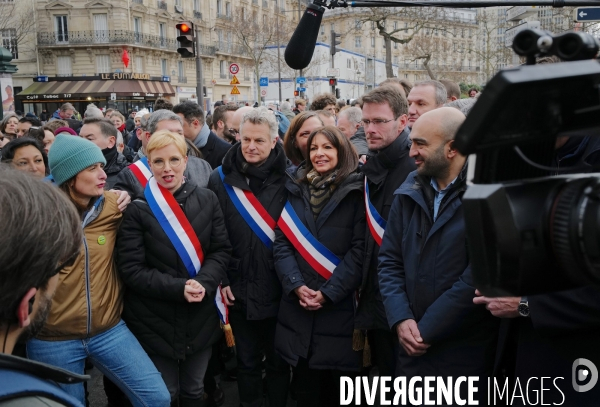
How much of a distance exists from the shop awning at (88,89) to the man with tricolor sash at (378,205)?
40052mm

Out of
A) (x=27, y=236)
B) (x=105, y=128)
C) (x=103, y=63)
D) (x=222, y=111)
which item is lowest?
(x=27, y=236)

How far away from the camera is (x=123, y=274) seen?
3506 millimetres

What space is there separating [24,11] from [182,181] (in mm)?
47294

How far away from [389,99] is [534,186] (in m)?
2.88

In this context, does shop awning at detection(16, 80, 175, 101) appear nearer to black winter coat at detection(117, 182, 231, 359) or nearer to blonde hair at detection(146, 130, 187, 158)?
blonde hair at detection(146, 130, 187, 158)

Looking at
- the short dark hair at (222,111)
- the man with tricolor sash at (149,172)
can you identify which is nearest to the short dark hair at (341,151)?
the man with tricolor sash at (149,172)

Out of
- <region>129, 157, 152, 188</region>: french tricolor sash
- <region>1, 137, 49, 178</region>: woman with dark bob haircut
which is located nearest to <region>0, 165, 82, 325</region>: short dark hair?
<region>129, 157, 152, 188</region>: french tricolor sash

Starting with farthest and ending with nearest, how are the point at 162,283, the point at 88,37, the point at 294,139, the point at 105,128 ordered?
the point at 88,37
the point at 105,128
the point at 294,139
the point at 162,283

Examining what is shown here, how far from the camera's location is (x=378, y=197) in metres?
3.79

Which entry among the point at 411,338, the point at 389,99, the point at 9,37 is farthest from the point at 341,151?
the point at 9,37

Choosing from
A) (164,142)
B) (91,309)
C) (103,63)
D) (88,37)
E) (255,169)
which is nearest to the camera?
(91,309)

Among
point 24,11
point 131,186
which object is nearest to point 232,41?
point 24,11

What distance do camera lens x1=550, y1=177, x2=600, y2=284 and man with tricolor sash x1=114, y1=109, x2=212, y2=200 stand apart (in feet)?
9.37

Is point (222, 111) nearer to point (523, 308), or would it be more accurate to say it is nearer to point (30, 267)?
point (523, 308)
